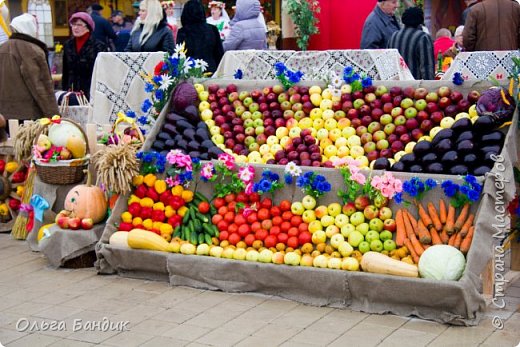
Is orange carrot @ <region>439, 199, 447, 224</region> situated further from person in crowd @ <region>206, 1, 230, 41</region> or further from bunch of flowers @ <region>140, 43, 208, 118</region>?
person in crowd @ <region>206, 1, 230, 41</region>

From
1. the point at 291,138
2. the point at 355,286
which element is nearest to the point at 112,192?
the point at 291,138

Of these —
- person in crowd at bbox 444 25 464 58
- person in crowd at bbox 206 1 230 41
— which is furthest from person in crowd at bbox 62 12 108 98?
person in crowd at bbox 444 25 464 58

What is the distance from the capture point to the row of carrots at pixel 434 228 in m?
5.49

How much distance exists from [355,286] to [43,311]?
2.16 m

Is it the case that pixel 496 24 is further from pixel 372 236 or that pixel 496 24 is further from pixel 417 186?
pixel 372 236

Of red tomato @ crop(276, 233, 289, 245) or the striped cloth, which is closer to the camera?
red tomato @ crop(276, 233, 289, 245)

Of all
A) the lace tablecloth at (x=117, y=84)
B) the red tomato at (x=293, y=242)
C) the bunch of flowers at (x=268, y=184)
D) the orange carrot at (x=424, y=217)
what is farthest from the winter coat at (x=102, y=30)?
the orange carrot at (x=424, y=217)

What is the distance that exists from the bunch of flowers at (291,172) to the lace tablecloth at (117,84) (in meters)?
3.24

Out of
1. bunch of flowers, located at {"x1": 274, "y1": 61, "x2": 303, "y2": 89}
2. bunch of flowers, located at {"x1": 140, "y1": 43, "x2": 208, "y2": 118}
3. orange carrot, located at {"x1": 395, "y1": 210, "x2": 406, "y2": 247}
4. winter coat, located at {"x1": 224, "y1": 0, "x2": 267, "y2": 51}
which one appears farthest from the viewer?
winter coat, located at {"x1": 224, "y1": 0, "x2": 267, "y2": 51}

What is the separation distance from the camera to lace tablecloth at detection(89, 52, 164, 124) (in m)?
8.93

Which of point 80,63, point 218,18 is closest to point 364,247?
point 80,63

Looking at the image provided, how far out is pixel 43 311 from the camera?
5.75m

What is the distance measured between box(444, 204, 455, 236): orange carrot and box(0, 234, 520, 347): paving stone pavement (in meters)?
0.59

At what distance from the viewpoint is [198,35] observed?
9055 mm
